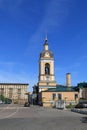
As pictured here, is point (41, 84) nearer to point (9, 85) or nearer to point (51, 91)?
point (51, 91)

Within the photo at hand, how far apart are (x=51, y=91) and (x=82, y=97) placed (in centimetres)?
1079

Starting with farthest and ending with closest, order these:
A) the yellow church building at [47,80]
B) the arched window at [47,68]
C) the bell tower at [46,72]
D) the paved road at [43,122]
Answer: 1. the arched window at [47,68]
2. the bell tower at [46,72]
3. the yellow church building at [47,80]
4. the paved road at [43,122]

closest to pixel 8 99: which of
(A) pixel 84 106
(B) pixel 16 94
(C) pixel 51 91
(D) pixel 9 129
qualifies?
(B) pixel 16 94

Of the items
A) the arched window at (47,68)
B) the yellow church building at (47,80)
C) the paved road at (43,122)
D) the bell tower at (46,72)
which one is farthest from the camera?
the arched window at (47,68)

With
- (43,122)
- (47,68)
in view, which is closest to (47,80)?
(47,68)

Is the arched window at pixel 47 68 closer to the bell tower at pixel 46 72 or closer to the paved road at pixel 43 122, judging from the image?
the bell tower at pixel 46 72

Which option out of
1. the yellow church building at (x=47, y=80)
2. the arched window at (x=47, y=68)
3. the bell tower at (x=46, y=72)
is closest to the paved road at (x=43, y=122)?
the yellow church building at (x=47, y=80)

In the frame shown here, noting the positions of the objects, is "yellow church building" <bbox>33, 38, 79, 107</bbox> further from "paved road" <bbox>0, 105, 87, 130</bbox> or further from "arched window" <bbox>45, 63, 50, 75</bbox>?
"paved road" <bbox>0, 105, 87, 130</bbox>

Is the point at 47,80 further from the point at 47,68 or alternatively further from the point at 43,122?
the point at 43,122

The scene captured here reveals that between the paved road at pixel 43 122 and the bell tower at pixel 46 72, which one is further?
the bell tower at pixel 46 72

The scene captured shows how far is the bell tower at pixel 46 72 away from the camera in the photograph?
332 ft

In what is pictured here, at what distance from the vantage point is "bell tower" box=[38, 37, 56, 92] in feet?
332

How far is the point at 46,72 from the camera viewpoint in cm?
10219

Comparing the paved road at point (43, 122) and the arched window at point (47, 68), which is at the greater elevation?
the arched window at point (47, 68)
